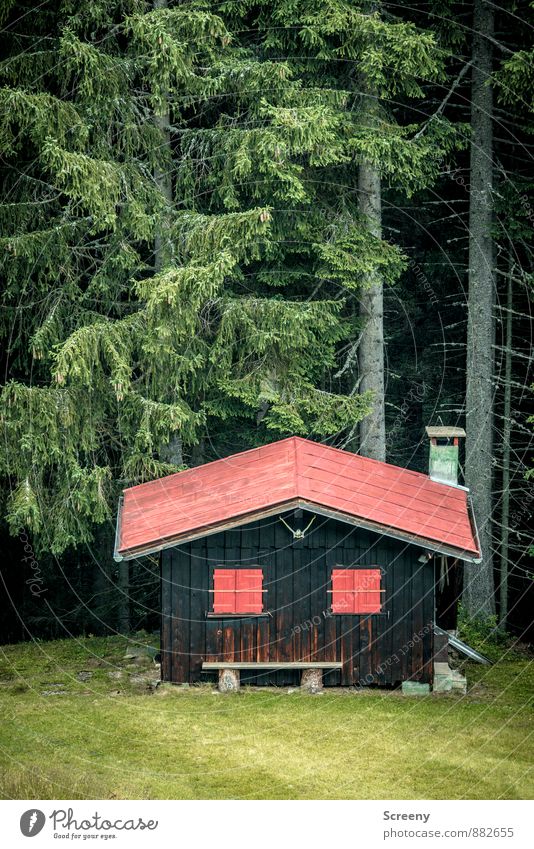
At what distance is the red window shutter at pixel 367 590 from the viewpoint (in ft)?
57.2

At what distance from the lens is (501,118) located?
22281mm

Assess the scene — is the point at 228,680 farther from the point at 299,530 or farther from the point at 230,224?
the point at 230,224

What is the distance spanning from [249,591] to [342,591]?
59.2 inches

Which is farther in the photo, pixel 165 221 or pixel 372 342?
pixel 372 342

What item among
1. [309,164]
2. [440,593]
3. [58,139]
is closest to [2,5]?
[58,139]

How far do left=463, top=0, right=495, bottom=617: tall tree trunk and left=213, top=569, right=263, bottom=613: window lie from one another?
700cm

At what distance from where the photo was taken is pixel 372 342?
881 inches

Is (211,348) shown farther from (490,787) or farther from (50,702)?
(490,787)

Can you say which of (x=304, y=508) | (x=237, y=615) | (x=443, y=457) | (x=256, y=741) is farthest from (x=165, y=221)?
(x=256, y=741)

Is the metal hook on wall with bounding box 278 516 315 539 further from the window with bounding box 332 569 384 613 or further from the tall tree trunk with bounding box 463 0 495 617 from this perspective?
the tall tree trunk with bounding box 463 0 495 617

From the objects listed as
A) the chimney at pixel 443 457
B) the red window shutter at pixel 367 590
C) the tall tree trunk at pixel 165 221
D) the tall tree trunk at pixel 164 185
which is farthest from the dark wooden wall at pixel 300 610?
the tall tree trunk at pixel 164 185
